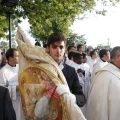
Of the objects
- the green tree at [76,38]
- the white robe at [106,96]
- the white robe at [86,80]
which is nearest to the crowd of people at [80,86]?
the white robe at [106,96]

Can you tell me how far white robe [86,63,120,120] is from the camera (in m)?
4.48

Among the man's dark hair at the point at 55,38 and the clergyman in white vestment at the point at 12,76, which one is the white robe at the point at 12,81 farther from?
the man's dark hair at the point at 55,38

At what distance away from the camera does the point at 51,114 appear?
3518mm

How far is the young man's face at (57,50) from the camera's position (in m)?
3.64

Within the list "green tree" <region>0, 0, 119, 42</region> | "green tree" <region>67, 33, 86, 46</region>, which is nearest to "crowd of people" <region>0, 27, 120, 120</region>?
"green tree" <region>0, 0, 119, 42</region>

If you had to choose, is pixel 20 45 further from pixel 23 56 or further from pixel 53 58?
pixel 53 58

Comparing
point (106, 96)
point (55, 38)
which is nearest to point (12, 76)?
point (106, 96)

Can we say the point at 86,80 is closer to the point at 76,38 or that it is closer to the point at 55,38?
the point at 55,38

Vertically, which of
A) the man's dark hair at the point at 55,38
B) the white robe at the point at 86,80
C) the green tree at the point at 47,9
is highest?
the green tree at the point at 47,9

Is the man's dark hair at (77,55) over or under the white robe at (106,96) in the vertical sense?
over

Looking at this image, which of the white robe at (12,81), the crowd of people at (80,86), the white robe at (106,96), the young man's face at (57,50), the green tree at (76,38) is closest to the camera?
the crowd of people at (80,86)

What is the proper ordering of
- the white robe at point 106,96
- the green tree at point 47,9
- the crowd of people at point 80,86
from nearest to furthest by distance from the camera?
the crowd of people at point 80,86, the white robe at point 106,96, the green tree at point 47,9

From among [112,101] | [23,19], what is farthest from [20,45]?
[23,19]

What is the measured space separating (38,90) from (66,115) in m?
0.45
